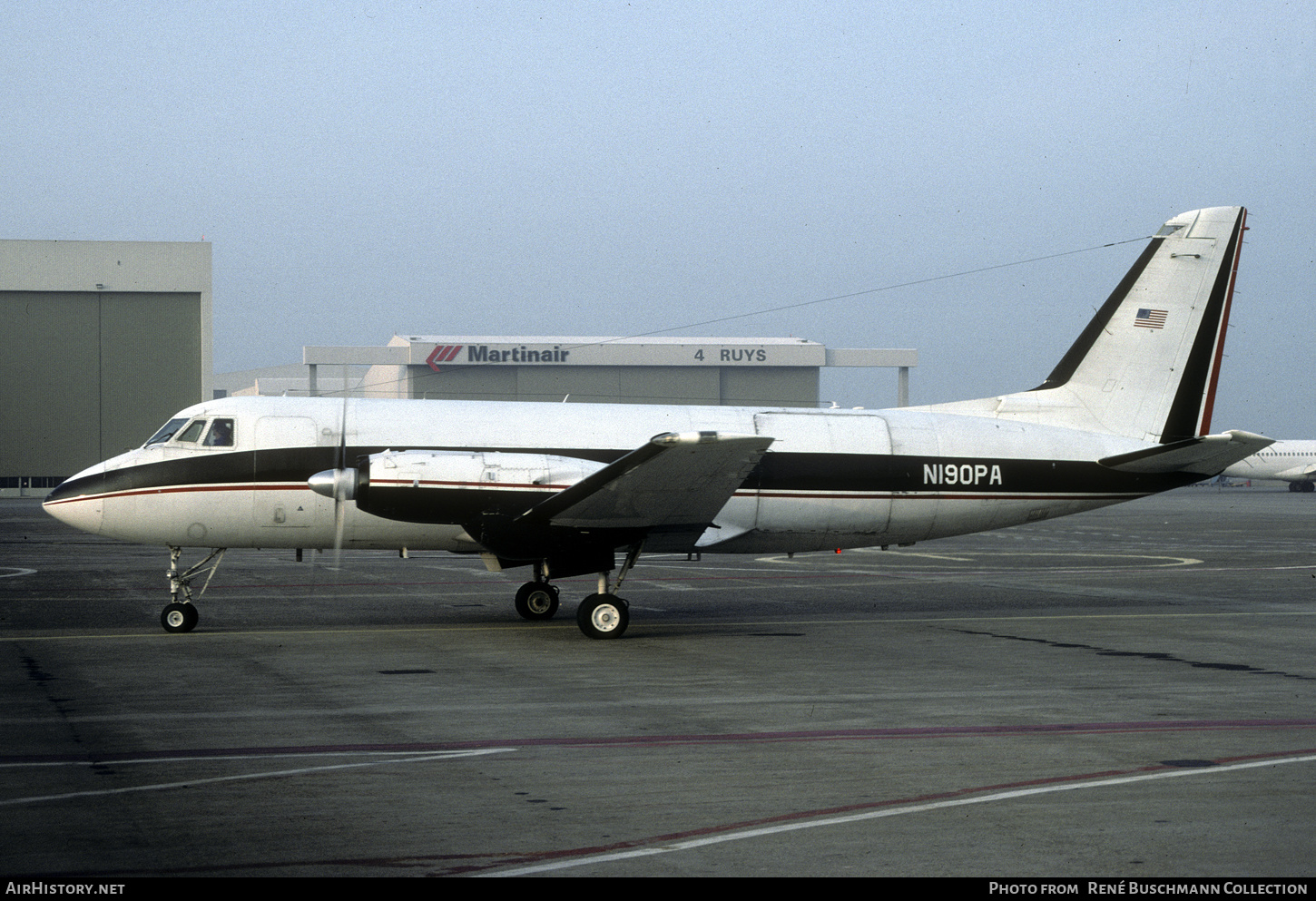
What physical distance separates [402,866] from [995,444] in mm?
15552

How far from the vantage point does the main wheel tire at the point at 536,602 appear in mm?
19438

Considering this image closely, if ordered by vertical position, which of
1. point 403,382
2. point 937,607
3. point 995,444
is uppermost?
point 403,382

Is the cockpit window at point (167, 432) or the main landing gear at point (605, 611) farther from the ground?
the cockpit window at point (167, 432)

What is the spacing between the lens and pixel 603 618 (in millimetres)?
17219

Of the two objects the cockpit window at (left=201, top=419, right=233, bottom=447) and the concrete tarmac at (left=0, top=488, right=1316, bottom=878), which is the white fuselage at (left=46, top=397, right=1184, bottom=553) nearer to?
the cockpit window at (left=201, top=419, right=233, bottom=447)

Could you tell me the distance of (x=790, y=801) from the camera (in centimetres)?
815

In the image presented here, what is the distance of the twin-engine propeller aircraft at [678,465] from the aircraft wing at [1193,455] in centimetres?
3

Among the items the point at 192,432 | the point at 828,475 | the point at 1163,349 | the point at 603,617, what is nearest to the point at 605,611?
the point at 603,617

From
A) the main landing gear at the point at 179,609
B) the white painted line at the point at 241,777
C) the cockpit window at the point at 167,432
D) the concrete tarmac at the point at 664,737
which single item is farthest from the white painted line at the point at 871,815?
the cockpit window at the point at 167,432

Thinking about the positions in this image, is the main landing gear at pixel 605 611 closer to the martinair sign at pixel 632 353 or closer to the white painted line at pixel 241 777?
the white painted line at pixel 241 777

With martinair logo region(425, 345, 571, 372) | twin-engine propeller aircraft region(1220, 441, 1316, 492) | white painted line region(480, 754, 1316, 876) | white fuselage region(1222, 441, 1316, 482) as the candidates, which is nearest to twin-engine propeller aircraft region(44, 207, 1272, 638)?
white painted line region(480, 754, 1316, 876)

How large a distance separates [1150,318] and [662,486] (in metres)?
10.7
